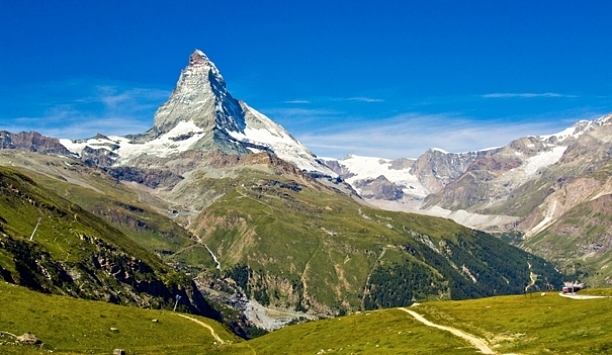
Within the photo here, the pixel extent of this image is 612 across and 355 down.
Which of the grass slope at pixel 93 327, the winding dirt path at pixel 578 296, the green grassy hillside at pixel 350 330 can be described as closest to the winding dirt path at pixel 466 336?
the green grassy hillside at pixel 350 330

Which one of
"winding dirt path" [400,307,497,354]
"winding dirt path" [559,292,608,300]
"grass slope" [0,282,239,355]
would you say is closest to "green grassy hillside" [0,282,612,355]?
"grass slope" [0,282,239,355]

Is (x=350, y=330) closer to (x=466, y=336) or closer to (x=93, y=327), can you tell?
(x=466, y=336)

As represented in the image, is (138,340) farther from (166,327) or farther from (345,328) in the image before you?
(345,328)

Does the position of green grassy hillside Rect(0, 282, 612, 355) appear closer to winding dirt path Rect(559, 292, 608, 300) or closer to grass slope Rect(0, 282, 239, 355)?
grass slope Rect(0, 282, 239, 355)

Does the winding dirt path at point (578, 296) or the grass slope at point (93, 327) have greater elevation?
the winding dirt path at point (578, 296)

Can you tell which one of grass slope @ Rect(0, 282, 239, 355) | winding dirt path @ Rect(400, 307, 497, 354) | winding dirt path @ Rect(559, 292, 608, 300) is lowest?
grass slope @ Rect(0, 282, 239, 355)

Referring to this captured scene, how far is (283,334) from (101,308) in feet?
195

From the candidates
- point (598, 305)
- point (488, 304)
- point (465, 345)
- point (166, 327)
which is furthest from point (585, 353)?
point (166, 327)

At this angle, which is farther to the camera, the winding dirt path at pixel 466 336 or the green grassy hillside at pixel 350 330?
the green grassy hillside at pixel 350 330

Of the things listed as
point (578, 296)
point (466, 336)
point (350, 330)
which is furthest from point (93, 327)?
point (578, 296)

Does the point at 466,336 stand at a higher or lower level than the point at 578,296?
lower

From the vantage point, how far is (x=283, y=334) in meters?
145

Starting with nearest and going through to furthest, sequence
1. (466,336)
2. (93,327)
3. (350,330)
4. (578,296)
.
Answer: (466,336) < (578,296) < (350,330) < (93,327)

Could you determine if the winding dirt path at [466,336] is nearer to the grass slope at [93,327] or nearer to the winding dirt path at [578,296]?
the winding dirt path at [578,296]
